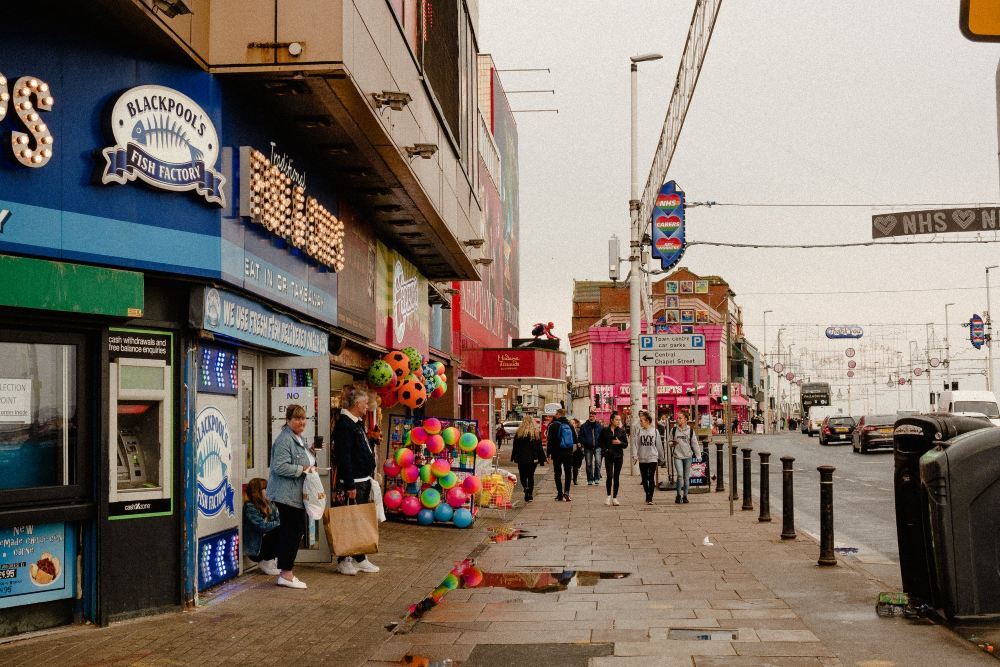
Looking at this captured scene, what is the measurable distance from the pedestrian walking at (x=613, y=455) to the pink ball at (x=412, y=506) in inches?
196

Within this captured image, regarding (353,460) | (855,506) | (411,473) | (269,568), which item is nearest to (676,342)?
(855,506)

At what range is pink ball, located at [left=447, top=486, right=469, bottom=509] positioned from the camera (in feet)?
51.1

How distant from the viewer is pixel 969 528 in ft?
24.8

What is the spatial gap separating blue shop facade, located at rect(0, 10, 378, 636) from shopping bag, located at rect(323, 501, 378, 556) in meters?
0.94

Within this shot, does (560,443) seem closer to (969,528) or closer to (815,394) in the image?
(969,528)

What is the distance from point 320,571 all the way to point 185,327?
332 cm

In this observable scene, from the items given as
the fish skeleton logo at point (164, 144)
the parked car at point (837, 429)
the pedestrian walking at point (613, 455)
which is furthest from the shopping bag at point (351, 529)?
the parked car at point (837, 429)

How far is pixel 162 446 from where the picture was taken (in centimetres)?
895

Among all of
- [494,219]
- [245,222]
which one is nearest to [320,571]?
[245,222]

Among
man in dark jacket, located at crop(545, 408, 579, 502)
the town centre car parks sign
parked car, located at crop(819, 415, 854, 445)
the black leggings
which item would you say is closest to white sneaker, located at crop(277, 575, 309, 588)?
the black leggings

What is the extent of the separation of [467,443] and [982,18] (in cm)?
1150

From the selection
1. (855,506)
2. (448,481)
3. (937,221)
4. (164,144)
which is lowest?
(855,506)

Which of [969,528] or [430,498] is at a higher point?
[969,528]

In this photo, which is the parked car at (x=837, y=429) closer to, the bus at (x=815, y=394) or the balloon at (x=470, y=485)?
the bus at (x=815, y=394)
